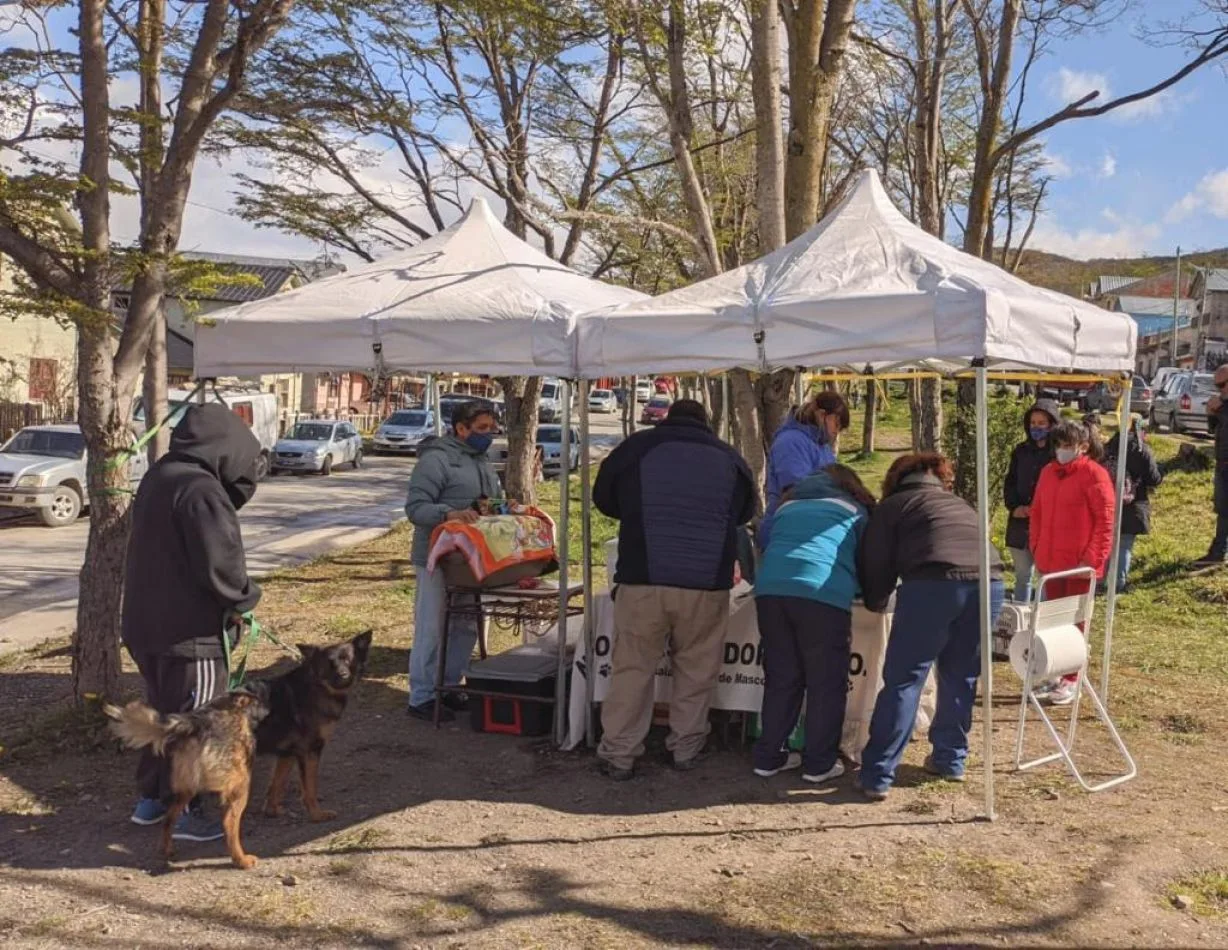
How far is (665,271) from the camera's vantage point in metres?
23.5

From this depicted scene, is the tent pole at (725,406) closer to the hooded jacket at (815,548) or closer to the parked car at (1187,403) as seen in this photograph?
the hooded jacket at (815,548)

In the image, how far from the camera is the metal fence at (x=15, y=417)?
2873cm

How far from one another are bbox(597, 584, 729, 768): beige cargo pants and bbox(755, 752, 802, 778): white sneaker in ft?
1.26

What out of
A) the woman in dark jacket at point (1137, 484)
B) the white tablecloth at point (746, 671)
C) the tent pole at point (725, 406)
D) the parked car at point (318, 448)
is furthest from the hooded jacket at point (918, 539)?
the parked car at point (318, 448)

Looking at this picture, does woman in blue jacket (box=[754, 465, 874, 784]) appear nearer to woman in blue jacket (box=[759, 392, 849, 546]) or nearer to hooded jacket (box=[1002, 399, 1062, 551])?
woman in blue jacket (box=[759, 392, 849, 546])

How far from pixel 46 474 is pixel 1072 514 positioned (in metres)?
16.1

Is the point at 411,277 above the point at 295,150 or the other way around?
the other way around

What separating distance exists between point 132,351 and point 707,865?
14.6 feet

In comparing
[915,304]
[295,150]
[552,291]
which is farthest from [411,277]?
[295,150]

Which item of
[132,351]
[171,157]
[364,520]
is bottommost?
[364,520]

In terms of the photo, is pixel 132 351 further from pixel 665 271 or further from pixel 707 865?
pixel 665 271

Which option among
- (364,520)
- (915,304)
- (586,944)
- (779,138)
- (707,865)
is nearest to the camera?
(586,944)

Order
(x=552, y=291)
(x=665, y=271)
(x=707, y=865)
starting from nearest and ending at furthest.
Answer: (x=707, y=865)
(x=552, y=291)
(x=665, y=271)

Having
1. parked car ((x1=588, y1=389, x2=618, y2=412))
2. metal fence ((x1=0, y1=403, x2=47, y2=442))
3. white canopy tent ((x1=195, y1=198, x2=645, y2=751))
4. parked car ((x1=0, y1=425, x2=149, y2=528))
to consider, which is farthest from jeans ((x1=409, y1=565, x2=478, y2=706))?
parked car ((x1=588, y1=389, x2=618, y2=412))
